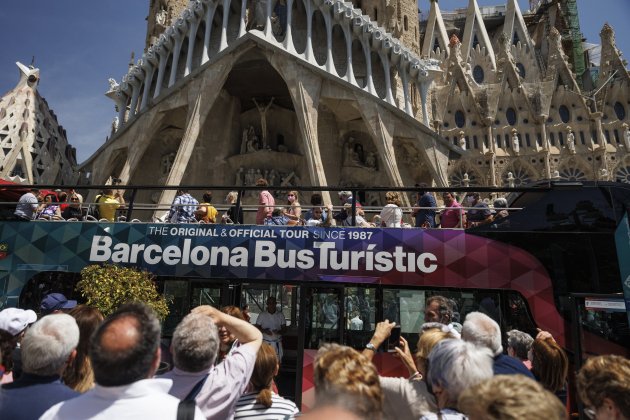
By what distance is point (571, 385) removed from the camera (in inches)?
200

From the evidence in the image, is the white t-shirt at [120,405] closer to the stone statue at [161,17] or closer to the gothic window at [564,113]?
the stone statue at [161,17]

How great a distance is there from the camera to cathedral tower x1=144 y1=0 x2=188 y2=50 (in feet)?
97.1

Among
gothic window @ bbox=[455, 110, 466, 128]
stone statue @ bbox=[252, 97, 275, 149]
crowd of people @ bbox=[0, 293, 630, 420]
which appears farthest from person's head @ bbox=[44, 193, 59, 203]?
gothic window @ bbox=[455, 110, 466, 128]

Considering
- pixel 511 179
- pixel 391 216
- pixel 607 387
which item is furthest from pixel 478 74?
pixel 607 387

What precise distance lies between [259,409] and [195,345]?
666mm

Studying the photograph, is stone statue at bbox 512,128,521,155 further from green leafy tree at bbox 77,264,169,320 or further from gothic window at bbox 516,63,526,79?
green leafy tree at bbox 77,264,169,320

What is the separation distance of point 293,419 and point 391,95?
20117mm

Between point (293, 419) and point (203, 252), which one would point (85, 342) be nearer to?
point (293, 419)

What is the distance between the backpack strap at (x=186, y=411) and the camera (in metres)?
1.73

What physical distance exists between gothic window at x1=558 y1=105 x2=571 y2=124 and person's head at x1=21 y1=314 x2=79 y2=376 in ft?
146

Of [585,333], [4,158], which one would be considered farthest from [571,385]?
[4,158]

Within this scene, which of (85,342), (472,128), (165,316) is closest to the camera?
(85,342)

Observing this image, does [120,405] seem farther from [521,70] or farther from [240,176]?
[521,70]

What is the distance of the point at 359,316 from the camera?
19.4 ft
